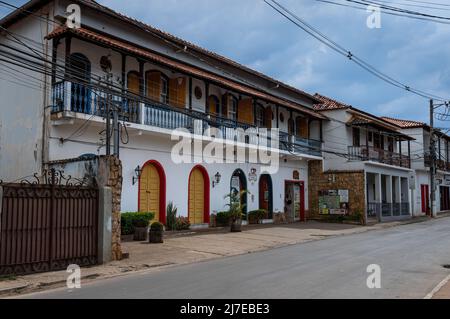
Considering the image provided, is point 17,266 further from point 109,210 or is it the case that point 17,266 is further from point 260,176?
point 260,176

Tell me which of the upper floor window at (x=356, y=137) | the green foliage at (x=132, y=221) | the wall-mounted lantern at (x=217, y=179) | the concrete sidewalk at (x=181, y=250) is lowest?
the concrete sidewalk at (x=181, y=250)

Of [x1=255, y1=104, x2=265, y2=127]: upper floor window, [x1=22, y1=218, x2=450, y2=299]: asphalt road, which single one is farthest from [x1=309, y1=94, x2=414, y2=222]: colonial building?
[x1=22, y1=218, x2=450, y2=299]: asphalt road

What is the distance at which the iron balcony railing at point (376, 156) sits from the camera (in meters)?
32.3

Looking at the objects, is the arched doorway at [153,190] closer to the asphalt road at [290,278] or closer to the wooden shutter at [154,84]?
the wooden shutter at [154,84]

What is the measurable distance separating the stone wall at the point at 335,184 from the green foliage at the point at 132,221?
52.0ft

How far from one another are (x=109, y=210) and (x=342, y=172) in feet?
68.0

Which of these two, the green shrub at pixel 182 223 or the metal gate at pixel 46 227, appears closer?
the metal gate at pixel 46 227

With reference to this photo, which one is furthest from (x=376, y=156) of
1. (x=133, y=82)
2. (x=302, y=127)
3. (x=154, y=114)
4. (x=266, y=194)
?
(x=133, y=82)

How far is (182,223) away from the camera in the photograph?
20766 millimetres

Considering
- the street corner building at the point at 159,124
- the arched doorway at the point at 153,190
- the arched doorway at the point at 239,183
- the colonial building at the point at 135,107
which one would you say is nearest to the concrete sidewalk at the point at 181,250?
the street corner building at the point at 159,124

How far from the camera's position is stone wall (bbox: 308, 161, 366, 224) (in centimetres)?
2962

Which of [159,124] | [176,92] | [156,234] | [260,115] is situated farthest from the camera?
[260,115]

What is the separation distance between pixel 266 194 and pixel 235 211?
5.96 meters

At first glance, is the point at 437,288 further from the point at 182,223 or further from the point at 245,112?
the point at 245,112
